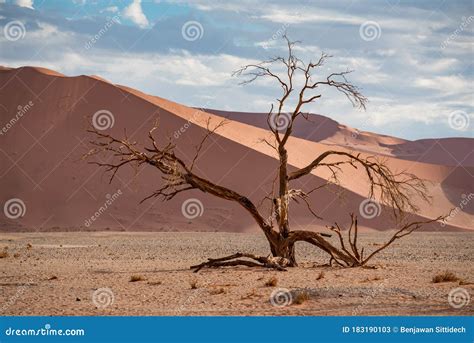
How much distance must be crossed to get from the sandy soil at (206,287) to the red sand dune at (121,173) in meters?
23.3

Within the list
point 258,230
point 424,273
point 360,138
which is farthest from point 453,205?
point 360,138

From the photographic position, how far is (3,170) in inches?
2007

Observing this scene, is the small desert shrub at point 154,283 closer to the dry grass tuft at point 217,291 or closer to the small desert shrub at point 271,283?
the dry grass tuft at point 217,291

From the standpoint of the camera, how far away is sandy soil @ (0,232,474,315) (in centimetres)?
1260

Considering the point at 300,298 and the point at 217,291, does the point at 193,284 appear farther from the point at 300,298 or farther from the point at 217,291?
the point at 300,298

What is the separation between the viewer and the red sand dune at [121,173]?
157 feet

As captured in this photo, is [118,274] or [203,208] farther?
[203,208]

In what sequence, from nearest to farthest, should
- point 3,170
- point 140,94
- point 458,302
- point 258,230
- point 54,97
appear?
point 458,302 → point 258,230 → point 3,170 → point 54,97 → point 140,94

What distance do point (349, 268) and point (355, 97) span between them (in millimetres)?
4091

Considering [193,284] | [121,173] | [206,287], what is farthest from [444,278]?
[121,173]

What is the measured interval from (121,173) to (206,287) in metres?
37.1

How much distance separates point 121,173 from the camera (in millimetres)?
51688

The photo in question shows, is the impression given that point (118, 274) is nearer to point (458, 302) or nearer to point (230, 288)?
point (230, 288)

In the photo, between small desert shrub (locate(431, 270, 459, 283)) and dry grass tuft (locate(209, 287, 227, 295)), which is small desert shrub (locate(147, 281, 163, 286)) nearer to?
dry grass tuft (locate(209, 287, 227, 295))
